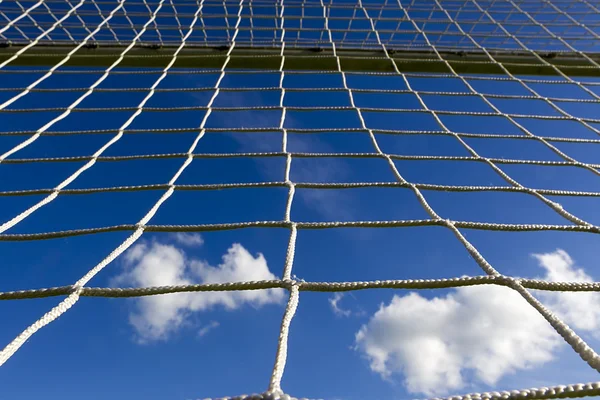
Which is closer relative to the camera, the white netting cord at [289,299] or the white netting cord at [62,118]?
the white netting cord at [289,299]

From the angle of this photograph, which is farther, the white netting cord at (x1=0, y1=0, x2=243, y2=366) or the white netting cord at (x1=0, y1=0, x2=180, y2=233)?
the white netting cord at (x1=0, y1=0, x2=180, y2=233)

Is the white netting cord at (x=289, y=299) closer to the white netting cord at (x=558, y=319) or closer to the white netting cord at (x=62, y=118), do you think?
the white netting cord at (x=558, y=319)

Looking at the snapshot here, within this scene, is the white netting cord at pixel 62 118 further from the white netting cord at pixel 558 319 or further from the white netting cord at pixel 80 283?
the white netting cord at pixel 558 319

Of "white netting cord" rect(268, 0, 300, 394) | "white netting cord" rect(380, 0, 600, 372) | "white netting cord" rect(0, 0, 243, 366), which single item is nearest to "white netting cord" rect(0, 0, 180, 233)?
"white netting cord" rect(0, 0, 243, 366)

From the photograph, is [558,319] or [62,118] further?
[62,118]

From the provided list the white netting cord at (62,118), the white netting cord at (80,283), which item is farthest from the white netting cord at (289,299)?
the white netting cord at (62,118)

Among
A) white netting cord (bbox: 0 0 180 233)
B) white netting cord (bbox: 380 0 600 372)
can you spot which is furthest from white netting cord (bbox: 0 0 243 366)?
white netting cord (bbox: 380 0 600 372)

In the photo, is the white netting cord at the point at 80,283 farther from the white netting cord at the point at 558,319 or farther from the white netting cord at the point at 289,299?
the white netting cord at the point at 558,319

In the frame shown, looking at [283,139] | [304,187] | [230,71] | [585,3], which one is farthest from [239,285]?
[585,3]

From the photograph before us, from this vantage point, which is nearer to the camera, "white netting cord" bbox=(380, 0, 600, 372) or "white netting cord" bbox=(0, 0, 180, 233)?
"white netting cord" bbox=(380, 0, 600, 372)

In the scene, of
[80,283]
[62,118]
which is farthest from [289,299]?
[62,118]

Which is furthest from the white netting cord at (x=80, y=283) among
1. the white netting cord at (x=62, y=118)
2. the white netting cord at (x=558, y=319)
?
the white netting cord at (x=558, y=319)

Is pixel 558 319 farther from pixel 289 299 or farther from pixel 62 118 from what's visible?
pixel 62 118

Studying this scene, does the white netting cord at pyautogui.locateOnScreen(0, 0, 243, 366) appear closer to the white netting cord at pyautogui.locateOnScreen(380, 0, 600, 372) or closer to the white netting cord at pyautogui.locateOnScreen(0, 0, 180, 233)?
the white netting cord at pyautogui.locateOnScreen(0, 0, 180, 233)
